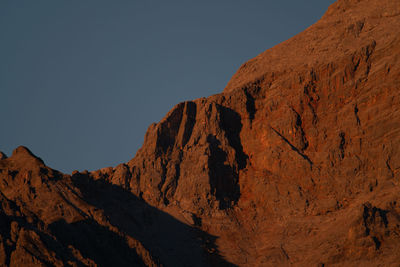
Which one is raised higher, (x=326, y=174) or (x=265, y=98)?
(x=265, y=98)

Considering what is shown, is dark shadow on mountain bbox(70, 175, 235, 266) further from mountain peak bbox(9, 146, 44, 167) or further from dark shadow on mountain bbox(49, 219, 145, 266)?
mountain peak bbox(9, 146, 44, 167)

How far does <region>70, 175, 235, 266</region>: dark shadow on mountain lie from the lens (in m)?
77.7

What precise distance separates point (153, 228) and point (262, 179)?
13.7 metres

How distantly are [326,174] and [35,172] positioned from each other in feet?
103

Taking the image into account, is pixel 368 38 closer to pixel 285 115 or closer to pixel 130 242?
pixel 285 115

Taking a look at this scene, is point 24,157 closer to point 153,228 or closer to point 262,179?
point 153,228

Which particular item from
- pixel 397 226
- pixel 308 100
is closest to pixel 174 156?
pixel 308 100

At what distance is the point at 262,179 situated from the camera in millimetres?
85312

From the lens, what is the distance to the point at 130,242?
246 ft

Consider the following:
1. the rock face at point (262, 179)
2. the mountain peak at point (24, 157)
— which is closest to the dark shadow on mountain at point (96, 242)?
the rock face at point (262, 179)

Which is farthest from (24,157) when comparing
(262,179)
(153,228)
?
(262,179)

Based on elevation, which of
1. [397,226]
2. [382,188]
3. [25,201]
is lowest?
[397,226]

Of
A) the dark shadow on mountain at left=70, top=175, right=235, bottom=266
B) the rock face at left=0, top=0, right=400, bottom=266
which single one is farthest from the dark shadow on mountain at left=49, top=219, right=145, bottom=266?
the dark shadow on mountain at left=70, top=175, right=235, bottom=266

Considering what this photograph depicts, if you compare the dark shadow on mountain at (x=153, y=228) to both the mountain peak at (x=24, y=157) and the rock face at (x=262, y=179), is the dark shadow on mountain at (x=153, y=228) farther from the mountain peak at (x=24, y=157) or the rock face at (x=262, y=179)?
the mountain peak at (x=24, y=157)
